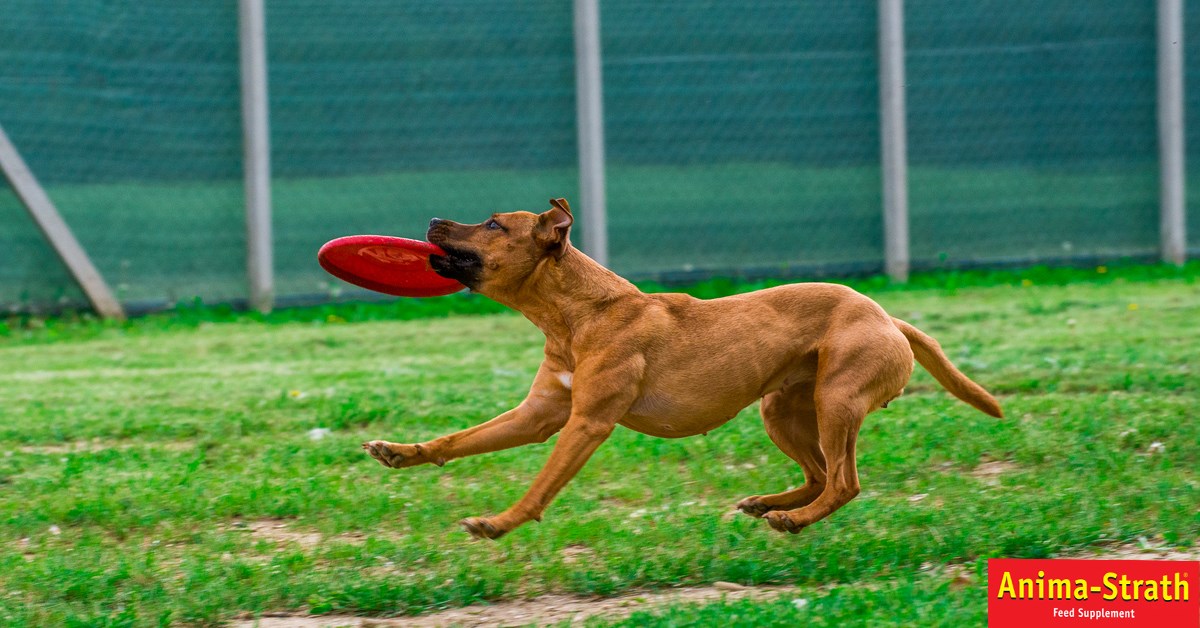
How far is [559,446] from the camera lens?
458cm

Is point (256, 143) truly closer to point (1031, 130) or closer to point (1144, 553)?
point (1031, 130)

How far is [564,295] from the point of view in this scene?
4.87m

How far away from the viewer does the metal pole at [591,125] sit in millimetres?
11875

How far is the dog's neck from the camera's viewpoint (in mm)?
4855

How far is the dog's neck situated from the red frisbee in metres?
0.63

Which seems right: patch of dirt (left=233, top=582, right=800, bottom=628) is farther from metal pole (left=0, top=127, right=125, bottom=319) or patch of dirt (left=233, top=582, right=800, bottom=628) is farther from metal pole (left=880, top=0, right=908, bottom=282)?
metal pole (left=880, top=0, right=908, bottom=282)

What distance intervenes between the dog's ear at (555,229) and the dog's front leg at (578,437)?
46cm

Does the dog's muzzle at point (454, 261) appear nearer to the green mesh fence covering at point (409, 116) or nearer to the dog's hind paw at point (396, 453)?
the dog's hind paw at point (396, 453)

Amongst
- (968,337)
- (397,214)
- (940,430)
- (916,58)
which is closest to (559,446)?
(940,430)

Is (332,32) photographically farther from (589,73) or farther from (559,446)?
(559,446)

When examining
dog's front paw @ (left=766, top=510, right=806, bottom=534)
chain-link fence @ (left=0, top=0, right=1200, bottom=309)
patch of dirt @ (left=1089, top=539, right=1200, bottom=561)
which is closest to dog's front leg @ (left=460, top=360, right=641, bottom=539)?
dog's front paw @ (left=766, top=510, right=806, bottom=534)

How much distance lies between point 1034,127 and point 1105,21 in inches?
45.7

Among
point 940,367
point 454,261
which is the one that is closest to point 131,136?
point 454,261

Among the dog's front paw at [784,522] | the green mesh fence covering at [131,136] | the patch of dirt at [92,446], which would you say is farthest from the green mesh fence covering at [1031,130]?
the dog's front paw at [784,522]
